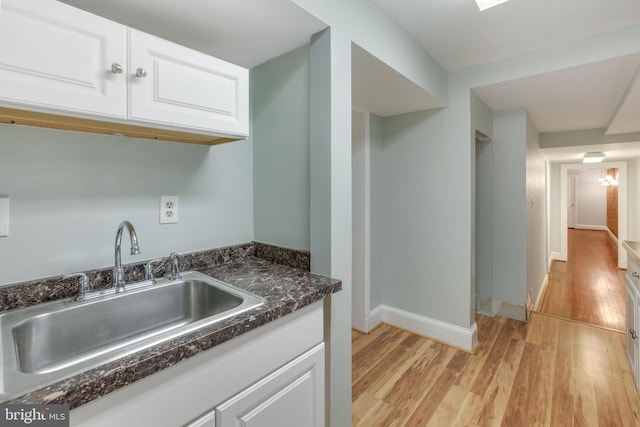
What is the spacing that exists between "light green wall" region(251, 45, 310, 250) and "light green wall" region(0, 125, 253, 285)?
0.18 meters

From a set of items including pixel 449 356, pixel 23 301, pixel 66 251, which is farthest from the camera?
pixel 449 356

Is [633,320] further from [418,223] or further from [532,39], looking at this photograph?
[532,39]

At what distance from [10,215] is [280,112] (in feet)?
3.71

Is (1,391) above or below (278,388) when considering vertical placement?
above

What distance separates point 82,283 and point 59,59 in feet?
2.38

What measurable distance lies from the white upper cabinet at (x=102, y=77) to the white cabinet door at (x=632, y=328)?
2791 millimetres

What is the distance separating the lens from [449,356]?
7.70 feet

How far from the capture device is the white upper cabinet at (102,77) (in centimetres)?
76

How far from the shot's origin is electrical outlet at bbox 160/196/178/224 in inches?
53.0

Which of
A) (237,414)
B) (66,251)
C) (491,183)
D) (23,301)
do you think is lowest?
(237,414)

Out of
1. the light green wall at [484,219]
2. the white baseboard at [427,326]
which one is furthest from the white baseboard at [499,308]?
the white baseboard at [427,326]

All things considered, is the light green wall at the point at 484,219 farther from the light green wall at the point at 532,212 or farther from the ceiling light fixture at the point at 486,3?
the ceiling light fixture at the point at 486,3

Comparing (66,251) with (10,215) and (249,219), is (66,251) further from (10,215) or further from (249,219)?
(249,219)

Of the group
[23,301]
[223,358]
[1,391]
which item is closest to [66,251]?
[23,301]
